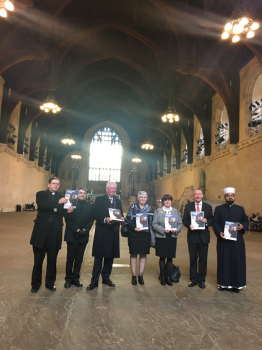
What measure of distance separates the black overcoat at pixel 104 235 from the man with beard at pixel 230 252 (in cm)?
179

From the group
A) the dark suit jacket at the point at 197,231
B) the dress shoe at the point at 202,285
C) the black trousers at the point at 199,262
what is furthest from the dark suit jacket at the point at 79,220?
the dress shoe at the point at 202,285

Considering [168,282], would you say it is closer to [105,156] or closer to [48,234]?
[48,234]

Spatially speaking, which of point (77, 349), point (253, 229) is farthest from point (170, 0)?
point (77, 349)

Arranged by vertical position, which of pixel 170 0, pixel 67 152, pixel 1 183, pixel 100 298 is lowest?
pixel 100 298

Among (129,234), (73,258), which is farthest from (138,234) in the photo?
(73,258)

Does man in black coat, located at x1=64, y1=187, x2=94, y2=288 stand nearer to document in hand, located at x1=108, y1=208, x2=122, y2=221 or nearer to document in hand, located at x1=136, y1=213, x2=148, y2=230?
document in hand, located at x1=108, y1=208, x2=122, y2=221

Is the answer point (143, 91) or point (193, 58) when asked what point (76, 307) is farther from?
point (143, 91)

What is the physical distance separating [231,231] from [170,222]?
102 centimetres

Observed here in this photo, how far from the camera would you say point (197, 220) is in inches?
179

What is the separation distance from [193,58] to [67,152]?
28.4 m

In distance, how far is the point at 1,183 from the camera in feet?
63.4

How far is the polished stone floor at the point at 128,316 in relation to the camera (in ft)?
8.59

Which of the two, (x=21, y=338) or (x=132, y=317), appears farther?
(x=132, y=317)

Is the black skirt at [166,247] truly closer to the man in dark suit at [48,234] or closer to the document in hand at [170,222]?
the document in hand at [170,222]
